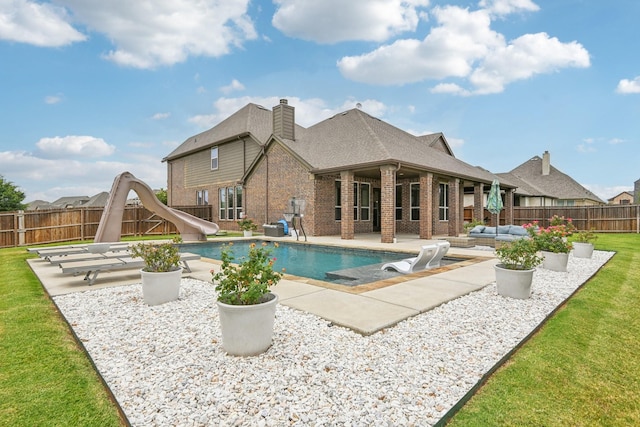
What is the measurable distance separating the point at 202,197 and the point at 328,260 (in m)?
17.6

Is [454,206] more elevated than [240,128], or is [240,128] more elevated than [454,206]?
[240,128]

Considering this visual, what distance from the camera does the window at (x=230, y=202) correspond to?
22.2 meters

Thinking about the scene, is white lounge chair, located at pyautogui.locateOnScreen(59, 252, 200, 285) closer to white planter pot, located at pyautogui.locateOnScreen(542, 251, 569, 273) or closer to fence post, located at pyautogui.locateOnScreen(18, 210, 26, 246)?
white planter pot, located at pyautogui.locateOnScreen(542, 251, 569, 273)

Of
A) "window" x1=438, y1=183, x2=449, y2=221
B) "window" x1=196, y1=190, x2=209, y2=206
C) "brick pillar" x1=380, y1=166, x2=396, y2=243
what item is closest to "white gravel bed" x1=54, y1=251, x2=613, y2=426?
"brick pillar" x1=380, y1=166, x2=396, y2=243

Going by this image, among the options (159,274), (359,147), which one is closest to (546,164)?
(359,147)

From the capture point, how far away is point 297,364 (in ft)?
10.1

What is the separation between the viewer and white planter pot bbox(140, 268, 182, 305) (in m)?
5.03

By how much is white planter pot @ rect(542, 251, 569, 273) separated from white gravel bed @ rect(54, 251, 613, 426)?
3.30 m

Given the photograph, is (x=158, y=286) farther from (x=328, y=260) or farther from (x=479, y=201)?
(x=479, y=201)

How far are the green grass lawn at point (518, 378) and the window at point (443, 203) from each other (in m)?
14.8

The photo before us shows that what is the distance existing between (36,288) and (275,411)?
21.4 ft

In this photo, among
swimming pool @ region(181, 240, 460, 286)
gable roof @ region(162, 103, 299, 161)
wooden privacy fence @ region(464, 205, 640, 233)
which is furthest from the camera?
gable roof @ region(162, 103, 299, 161)

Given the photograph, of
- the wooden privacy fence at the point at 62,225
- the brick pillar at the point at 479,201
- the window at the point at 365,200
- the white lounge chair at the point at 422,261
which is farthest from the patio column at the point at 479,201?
the wooden privacy fence at the point at 62,225

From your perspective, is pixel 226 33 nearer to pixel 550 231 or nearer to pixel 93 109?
pixel 93 109
